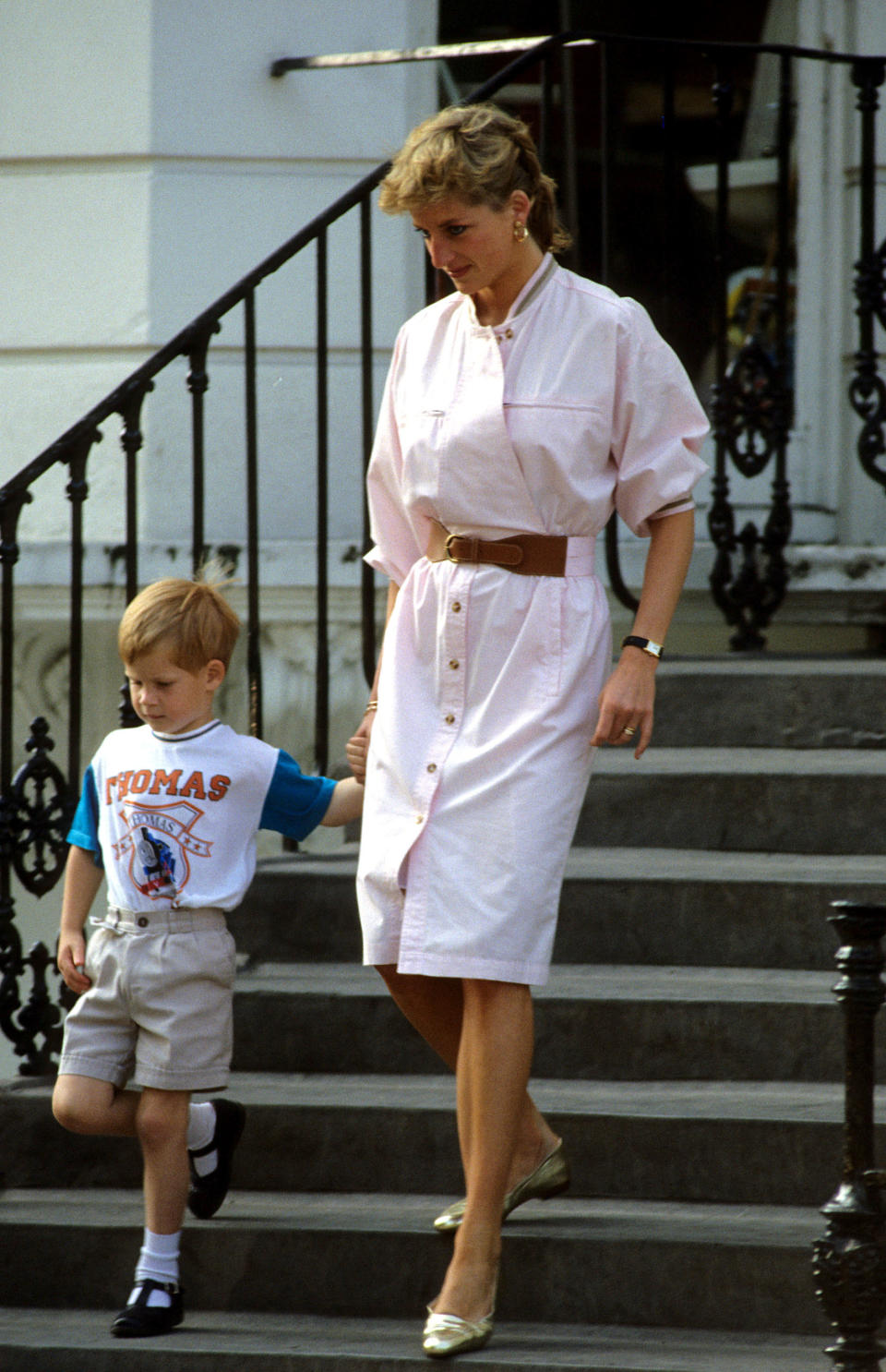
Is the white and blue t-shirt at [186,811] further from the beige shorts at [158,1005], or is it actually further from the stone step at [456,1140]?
the stone step at [456,1140]

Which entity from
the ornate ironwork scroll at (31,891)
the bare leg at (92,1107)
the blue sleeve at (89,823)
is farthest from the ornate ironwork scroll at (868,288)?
the bare leg at (92,1107)

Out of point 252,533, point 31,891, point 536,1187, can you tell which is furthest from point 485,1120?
point 252,533

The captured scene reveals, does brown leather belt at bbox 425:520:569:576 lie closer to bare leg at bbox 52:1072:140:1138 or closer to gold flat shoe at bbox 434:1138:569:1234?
gold flat shoe at bbox 434:1138:569:1234

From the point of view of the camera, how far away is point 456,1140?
3271 mm

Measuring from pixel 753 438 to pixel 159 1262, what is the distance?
291cm

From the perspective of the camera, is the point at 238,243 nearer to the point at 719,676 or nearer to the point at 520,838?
the point at 719,676

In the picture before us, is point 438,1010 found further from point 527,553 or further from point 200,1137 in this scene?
point 527,553

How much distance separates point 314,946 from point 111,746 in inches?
33.2

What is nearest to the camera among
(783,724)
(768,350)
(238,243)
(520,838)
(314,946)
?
(520,838)

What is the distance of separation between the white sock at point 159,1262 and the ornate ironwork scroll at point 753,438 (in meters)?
2.46

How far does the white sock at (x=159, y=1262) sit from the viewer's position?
2955mm

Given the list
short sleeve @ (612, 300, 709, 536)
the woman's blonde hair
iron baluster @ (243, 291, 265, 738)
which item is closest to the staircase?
iron baluster @ (243, 291, 265, 738)

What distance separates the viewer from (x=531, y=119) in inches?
251

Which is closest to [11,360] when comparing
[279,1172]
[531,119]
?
[531,119]
